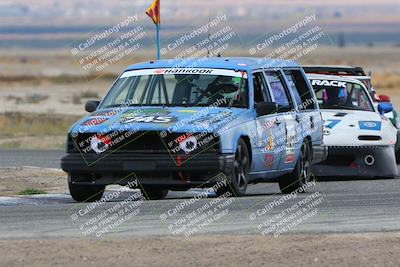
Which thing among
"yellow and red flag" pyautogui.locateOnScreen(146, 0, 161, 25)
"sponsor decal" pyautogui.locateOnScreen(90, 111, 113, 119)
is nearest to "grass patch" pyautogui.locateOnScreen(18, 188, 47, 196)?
"sponsor decal" pyautogui.locateOnScreen(90, 111, 113, 119)

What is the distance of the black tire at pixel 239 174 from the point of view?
47.9 feet

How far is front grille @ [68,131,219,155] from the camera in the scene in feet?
46.8

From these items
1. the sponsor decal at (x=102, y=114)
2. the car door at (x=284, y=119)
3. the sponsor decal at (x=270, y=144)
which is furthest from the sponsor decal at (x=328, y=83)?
the sponsor decal at (x=102, y=114)

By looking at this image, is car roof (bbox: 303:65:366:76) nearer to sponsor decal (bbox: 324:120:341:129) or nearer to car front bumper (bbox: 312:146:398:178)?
sponsor decal (bbox: 324:120:341:129)

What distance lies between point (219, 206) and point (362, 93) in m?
6.94

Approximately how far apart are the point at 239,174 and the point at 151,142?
3.75 feet

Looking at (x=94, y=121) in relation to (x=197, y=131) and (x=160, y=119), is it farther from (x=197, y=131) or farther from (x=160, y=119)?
(x=197, y=131)

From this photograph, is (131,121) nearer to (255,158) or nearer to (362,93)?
(255,158)

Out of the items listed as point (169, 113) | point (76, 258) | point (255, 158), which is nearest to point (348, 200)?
point (255, 158)

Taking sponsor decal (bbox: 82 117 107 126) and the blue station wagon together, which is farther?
sponsor decal (bbox: 82 117 107 126)

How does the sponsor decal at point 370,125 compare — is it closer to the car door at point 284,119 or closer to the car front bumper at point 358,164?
the car front bumper at point 358,164

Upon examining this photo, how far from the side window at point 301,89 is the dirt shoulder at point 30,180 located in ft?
10.5

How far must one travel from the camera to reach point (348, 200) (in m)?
14.8

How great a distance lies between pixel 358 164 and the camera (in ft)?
63.7
